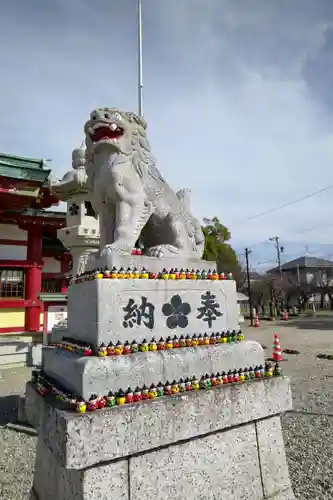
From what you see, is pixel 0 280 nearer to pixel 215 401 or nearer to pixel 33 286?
pixel 33 286

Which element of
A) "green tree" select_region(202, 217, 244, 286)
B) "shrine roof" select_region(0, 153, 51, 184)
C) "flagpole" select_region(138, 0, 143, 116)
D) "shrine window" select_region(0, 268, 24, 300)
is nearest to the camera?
"flagpole" select_region(138, 0, 143, 116)

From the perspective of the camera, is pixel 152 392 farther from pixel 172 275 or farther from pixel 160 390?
pixel 172 275

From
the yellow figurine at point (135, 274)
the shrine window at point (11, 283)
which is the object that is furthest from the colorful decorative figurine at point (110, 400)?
the shrine window at point (11, 283)

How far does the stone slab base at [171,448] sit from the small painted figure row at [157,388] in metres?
0.06

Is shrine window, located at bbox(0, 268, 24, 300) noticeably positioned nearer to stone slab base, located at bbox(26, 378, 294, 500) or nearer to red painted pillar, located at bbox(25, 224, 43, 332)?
red painted pillar, located at bbox(25, 224, 43, 332)

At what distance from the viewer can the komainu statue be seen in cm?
274

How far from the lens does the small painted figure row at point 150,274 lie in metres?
2.34

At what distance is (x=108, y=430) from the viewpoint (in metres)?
1.93

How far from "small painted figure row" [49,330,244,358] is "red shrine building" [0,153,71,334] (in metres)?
7.78

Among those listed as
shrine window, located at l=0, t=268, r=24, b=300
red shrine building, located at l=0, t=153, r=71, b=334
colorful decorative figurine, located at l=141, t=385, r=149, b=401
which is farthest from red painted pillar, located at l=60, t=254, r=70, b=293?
colorful decorative figurine, located at l=141, t=385, r=149, b=401

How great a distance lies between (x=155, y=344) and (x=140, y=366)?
0.74ft

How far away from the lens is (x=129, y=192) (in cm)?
277

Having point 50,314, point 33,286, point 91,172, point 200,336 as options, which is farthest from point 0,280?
point 200,336

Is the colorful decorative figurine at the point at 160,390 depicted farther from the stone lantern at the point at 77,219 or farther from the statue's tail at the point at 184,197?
the stone lantern at the point at 77,219
